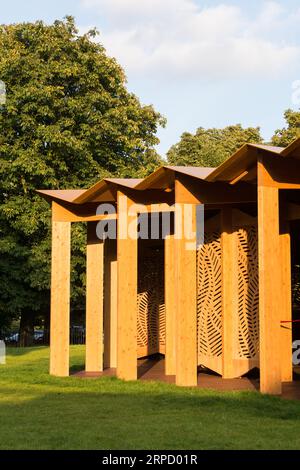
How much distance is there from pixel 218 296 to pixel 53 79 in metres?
14.4

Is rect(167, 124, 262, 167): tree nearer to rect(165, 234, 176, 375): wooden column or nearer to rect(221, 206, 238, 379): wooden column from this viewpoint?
rect(165, 234, 176, 375): wooden column

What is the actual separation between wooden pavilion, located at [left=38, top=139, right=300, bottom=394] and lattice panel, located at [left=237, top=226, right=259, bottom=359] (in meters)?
0.02

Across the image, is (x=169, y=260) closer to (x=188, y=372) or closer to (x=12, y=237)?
(x=188, y=372)

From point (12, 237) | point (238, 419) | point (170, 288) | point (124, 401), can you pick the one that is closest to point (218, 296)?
point (170, 288)

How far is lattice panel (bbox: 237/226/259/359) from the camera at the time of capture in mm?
12688

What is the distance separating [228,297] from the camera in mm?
12648

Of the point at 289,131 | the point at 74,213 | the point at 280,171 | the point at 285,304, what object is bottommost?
the point at 285,304


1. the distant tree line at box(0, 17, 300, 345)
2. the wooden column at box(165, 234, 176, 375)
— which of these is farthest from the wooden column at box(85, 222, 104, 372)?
the distant tree line at box(0, 17, 300, 345)

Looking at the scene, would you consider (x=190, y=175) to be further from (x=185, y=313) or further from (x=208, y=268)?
(x=208, y=268)

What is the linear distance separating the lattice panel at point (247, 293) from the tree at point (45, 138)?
11.8 m

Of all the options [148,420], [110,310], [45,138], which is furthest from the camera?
[45,138]

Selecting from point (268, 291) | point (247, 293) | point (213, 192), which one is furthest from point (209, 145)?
point (268, 291)

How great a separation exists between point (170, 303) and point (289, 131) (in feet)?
A: 64.4

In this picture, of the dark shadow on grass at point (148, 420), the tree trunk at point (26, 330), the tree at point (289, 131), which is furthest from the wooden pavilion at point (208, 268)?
the tree at point (289, 131)
